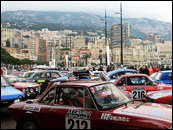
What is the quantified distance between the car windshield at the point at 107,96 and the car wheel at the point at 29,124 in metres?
1.38

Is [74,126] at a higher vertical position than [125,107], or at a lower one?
lower

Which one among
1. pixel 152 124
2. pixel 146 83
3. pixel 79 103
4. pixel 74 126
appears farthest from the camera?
pixel 146 83

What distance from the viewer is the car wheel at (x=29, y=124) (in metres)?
5.01

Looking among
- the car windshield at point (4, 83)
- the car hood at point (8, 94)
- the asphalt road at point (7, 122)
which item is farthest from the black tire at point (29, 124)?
the car windshield at point (4, 83)

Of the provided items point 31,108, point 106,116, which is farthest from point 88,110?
point 31,108

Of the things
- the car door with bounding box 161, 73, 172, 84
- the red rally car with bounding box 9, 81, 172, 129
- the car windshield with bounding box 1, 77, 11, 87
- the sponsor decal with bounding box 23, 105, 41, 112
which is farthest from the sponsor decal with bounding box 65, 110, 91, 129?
the car door with bounding box 161, 73, 172, 84

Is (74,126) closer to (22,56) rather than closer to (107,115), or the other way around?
(107,115)

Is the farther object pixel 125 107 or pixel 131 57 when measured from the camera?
pixel 131 57

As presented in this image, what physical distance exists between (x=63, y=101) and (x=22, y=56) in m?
184

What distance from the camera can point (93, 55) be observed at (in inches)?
7470

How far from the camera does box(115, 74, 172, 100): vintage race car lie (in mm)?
9211

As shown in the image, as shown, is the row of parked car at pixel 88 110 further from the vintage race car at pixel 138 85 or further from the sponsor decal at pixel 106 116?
the vintage race car at pixel 138 85

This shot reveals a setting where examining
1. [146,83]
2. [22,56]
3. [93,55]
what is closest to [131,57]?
[93,55]

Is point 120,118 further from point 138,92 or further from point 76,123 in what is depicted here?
point 138,92
